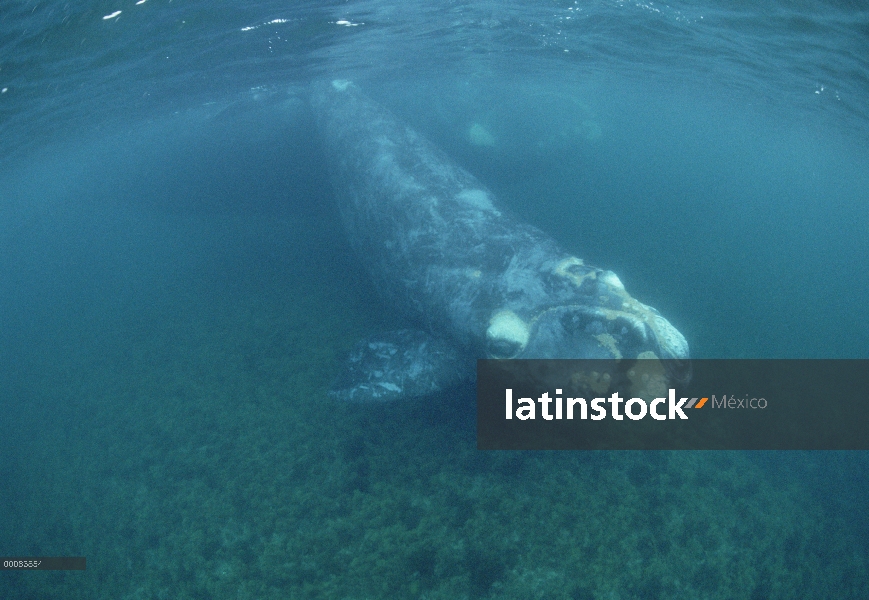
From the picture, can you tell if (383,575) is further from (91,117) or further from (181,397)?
Answer: (91,117)

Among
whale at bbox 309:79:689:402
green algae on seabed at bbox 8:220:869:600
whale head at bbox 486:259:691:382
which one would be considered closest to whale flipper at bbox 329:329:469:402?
whale at bbox 309:79:689:402

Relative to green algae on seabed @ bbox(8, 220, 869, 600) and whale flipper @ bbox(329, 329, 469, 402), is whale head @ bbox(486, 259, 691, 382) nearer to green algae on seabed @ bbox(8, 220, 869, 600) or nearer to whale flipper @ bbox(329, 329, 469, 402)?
whale flipper @ bbox(329, 329, 469, 402)

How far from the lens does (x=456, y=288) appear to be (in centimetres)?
790

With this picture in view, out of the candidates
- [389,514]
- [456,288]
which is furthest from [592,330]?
[389,514]

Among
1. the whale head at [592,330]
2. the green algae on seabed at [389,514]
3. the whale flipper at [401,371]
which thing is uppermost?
the whale head at [592,330]

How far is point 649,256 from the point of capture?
13.6 m

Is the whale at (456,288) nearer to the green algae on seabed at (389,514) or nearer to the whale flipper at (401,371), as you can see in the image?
the whale flipper at (401,371)

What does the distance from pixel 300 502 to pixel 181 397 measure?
15.7 feet

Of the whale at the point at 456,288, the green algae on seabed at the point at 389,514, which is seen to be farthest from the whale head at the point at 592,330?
the green algae on seabed at the point at 389,514

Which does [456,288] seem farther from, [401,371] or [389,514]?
[389,514]

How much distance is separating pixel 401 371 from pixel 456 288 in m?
1.95

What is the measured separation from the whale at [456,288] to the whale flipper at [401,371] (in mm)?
20

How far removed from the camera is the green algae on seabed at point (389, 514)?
216 inches

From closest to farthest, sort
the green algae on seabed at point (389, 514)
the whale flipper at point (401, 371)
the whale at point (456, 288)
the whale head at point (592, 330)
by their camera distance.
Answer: the green algae on seabed at point (389, 514) < the whale head at point (592, 330) < the whale at point (456, 288) < the whale flipper at point (401, 371)
